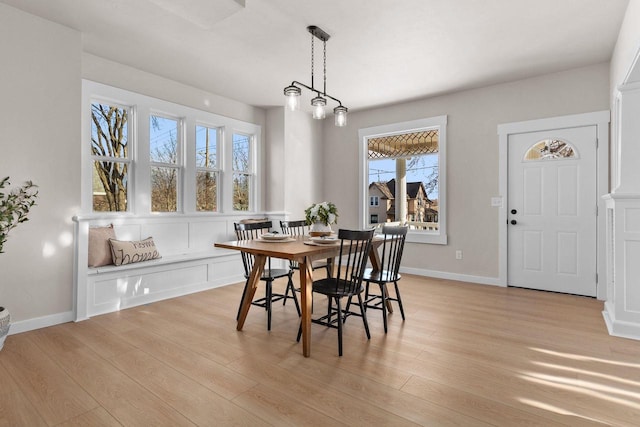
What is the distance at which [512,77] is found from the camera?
14.2ft

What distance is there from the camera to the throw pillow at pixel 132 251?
3.62m

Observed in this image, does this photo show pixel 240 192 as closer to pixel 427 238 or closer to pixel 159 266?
pixel 159 266

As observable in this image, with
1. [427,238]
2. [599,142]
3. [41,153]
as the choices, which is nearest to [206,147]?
[41,153]

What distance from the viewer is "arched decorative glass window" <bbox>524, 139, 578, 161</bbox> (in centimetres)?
416

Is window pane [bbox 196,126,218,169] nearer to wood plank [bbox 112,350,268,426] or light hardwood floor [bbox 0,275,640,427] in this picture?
light hardwood floor [bbox 0,275,640,427]

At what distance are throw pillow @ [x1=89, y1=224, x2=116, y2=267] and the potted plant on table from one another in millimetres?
2224

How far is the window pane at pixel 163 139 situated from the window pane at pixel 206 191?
0.45 metres

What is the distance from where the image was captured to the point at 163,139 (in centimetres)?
447

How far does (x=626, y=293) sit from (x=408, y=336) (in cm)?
186

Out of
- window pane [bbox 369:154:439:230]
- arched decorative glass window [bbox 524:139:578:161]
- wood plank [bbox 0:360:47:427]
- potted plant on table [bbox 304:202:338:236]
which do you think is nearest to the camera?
wood plank [bbox 0:360:47:427]

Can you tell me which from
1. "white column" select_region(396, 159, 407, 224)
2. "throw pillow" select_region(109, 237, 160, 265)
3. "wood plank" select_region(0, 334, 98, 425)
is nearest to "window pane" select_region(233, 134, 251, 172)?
"throw pillow" select_region(109, 237, 160, 265)

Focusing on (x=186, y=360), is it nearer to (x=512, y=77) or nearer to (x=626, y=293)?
(x=626, y=293)

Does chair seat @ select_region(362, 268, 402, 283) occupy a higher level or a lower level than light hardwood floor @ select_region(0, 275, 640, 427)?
higher

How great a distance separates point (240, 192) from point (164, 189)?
126 centimetres
